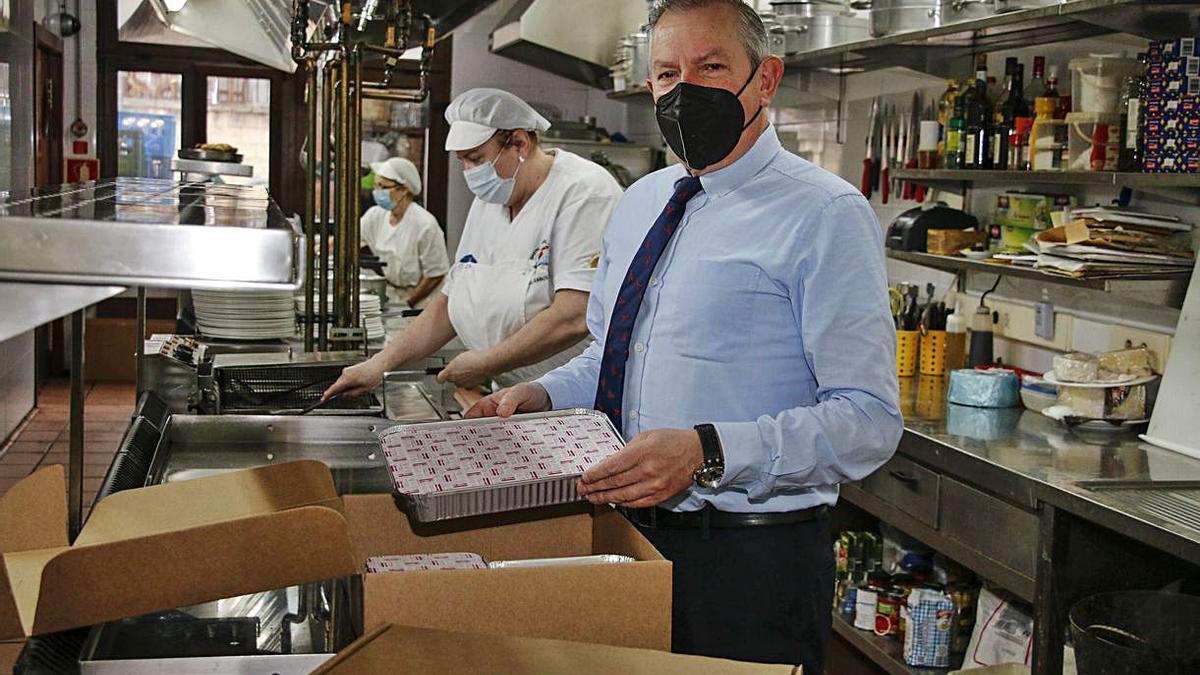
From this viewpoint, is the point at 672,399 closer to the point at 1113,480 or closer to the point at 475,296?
the point at 1113,480

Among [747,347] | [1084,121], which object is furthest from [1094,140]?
[747,347]

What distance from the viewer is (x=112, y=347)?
9570mm

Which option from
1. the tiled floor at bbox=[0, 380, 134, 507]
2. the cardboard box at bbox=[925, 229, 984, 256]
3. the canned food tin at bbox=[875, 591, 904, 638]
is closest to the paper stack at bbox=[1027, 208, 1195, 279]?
the cardboard box at bbox=[925, 229, 984, 256]

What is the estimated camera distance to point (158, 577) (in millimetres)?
1328

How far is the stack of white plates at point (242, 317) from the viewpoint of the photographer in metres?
4.53

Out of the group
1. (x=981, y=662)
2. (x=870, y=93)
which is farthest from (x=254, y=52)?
(x=981, y=662)

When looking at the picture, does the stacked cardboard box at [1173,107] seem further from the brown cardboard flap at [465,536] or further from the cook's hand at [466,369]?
the brown cardboard flap at [465,536]

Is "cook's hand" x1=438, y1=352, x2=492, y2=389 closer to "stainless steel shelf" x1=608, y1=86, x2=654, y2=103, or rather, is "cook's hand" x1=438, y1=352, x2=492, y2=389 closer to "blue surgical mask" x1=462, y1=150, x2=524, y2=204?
"blue surgical mask" x1=462, y1=150, x2=524, y2=204

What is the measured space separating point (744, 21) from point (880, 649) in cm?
229

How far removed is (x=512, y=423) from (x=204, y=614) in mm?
504

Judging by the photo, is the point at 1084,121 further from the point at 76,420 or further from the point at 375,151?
the point at 375,151

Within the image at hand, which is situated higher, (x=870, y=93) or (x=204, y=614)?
(x=870, y=93)

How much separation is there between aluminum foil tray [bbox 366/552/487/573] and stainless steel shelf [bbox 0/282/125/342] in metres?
0.58

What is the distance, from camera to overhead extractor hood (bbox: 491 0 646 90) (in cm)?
753
